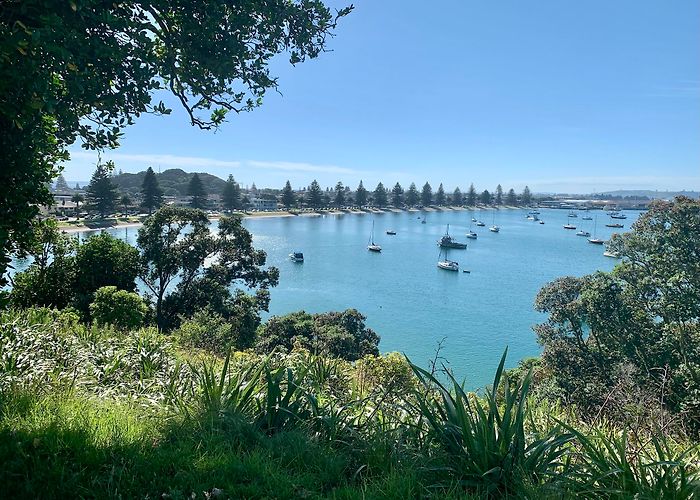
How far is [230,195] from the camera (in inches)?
2527

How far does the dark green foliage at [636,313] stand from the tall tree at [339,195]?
78.1 m

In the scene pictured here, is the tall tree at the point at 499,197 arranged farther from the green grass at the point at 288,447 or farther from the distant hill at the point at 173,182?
the green grass at the point at 288,447

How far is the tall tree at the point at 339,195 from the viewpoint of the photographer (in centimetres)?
8969

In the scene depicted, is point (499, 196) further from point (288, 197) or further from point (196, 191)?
point (196, 191)

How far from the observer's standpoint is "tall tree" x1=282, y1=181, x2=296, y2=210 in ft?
261

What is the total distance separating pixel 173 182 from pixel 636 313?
9397 centimetres

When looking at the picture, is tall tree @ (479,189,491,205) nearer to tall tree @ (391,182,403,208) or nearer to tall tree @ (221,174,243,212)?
tall tree @ (391,182,403,208)

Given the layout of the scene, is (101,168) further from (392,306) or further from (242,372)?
(392,306)

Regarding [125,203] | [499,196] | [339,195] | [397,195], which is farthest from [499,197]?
[125,203]

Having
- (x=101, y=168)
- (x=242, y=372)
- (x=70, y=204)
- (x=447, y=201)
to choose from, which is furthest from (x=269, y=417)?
(x=447, y=201)

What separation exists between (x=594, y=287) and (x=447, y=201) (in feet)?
337

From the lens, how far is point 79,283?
380 inches

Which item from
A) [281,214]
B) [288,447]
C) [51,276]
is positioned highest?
[288,447]

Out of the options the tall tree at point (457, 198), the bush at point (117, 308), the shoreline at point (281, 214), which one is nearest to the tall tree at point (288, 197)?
the shoreline at point (281, 214)
